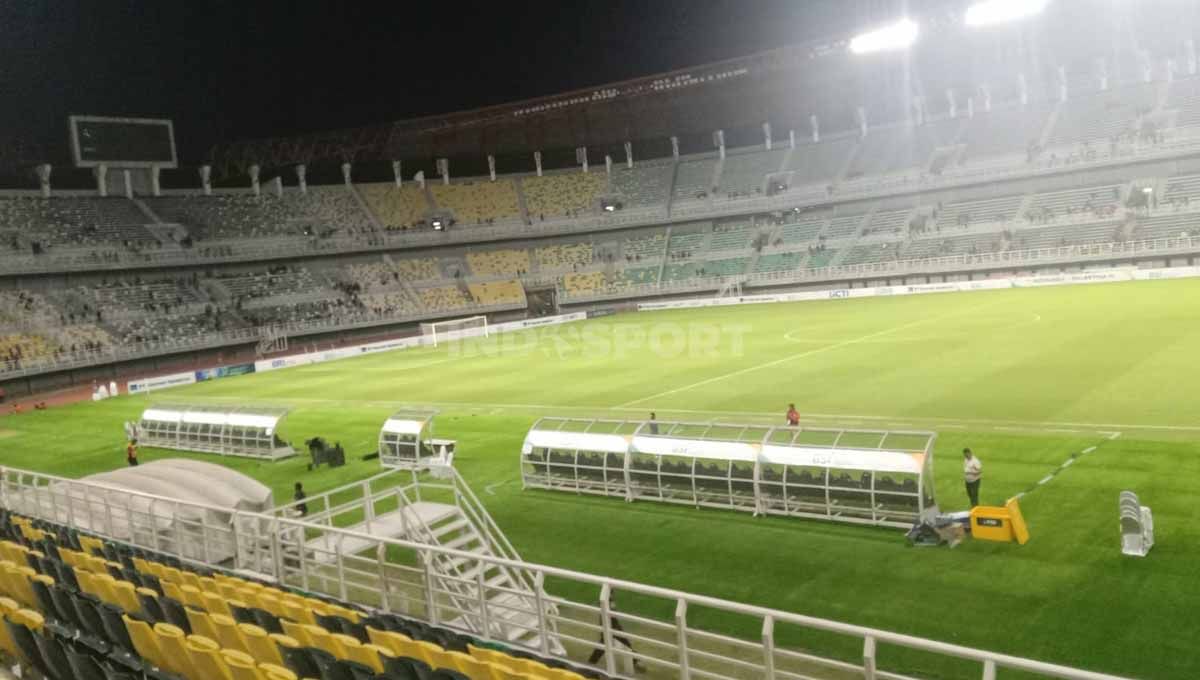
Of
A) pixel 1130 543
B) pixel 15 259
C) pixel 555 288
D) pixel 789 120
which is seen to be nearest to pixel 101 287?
pixel 15 259

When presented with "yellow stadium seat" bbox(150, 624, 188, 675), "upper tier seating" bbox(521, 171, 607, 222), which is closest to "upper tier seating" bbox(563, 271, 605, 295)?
"upper tier seating" bbox(521, 171, 607, 222)

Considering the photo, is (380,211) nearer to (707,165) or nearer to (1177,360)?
(707,165)

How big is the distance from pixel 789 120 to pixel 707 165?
9.70 m

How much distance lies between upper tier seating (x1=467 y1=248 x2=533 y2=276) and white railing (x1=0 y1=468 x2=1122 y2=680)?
7138 centimetres

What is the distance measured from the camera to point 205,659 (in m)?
7.50

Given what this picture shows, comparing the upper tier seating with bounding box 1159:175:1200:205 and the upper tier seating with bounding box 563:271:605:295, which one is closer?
the upper tier seating with bounding box 1159:175:1200:205

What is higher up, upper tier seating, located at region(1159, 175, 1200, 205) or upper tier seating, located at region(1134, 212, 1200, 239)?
upper tier seating, located at region(1159, 175, 1200, 205)

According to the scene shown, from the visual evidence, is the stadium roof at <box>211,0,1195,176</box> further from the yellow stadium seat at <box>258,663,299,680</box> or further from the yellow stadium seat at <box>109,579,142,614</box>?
the yellow stadium seat at <box>258,663,299,680</box>

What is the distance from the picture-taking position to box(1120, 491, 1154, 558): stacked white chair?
44.1 ft

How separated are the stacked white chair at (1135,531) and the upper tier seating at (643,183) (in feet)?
265

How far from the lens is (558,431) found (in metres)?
21.9

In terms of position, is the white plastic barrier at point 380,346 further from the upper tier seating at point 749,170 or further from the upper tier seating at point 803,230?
the upper tier seating at point 749,170

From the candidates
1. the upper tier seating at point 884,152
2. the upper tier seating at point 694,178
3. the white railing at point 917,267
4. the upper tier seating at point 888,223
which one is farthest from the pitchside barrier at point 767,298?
the upper tier seating at point 884,152

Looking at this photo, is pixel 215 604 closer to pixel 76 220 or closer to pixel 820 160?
pixel 76 220
